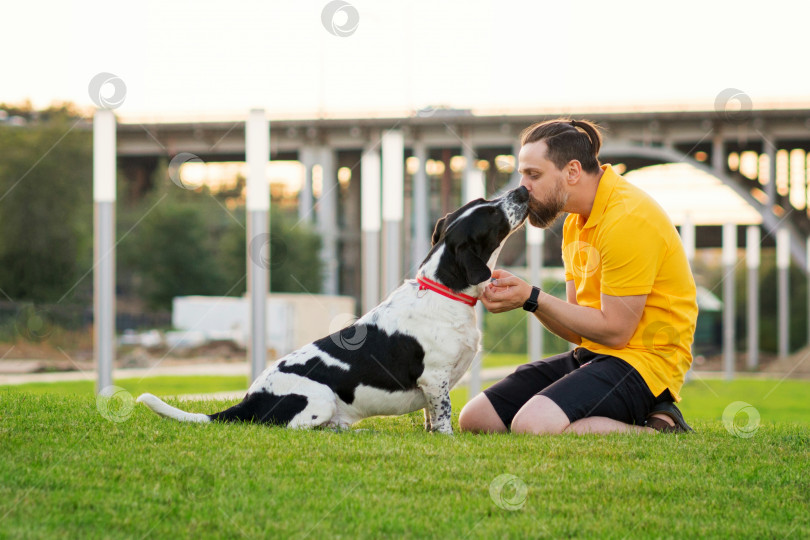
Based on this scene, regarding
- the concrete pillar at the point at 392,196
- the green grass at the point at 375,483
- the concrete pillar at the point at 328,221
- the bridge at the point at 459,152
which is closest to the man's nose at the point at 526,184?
the green grass at the point at 375,483

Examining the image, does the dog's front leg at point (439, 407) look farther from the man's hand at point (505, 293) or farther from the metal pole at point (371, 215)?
the metal pole at point (371, 215)

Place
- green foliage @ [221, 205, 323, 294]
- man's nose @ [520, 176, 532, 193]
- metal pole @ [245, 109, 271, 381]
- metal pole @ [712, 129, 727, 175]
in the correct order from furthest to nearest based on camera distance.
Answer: green foliage @ [221, 205, 323, 294] → metal pole @ [712, 129, 727, 175] → metal pole @ [245, 109, 271, 381] → man's nose @ [520, 176, 532, 193]

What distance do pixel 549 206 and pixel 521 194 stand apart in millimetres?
216

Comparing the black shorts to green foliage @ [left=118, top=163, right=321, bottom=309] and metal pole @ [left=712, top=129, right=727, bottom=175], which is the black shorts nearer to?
metal pole @ [left=712, top=129, right=727, bottom=175]

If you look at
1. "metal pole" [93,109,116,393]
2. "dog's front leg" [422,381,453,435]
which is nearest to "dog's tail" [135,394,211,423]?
"dog's front leg" [422,381,453,435]

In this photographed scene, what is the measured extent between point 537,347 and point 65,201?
23.8 m

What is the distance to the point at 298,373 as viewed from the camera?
504 centimetres

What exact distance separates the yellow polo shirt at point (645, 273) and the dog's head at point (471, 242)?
1.83 ft

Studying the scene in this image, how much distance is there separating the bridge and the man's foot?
2024 cm

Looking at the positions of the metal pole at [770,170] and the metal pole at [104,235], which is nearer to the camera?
the metal pole at [104,235]

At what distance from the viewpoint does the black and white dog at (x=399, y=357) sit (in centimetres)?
501

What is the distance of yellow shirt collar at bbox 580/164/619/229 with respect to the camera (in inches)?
209

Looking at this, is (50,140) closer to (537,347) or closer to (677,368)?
(537,347)

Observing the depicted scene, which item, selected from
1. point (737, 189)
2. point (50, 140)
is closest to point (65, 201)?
point (50, 140)
